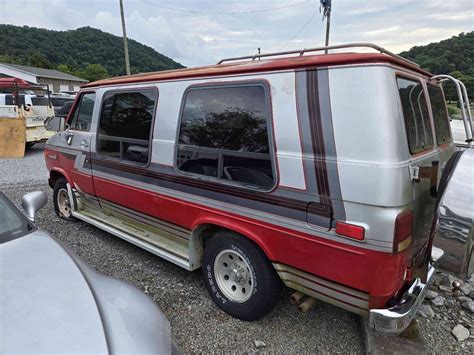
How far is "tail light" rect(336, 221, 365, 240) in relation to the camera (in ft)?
6.28

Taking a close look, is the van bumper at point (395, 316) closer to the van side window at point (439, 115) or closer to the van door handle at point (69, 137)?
the van side window at point (439, 115)

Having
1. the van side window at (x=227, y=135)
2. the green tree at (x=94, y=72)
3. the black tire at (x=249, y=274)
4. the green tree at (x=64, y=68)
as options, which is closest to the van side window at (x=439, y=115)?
the van side window at (x=227, y=135)

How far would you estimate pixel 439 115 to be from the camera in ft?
9.79

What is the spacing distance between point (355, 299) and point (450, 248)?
2.29 ft

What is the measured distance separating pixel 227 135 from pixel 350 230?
4.04ft

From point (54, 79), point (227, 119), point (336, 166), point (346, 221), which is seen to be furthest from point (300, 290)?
point (54, 79)

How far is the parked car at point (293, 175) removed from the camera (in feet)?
6.17

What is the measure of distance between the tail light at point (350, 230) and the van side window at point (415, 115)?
0.64 meters

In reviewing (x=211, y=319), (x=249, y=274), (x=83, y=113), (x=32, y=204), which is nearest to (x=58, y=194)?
(x=83, y=113)

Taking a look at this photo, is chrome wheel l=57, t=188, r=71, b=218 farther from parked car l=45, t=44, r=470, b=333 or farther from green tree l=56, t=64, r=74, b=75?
green tree l=56, t=64, r=74, b=75

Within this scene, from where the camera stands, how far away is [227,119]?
261 cm

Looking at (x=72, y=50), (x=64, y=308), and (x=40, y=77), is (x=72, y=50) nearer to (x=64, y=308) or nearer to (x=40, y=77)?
(x=40, y=77)

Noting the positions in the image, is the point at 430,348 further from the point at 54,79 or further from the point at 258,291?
the point at 54,79

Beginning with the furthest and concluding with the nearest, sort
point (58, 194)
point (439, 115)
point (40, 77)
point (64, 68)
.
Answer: point (64, 68) < point (40, 77) < point (58, 194) < point (439, 115)
